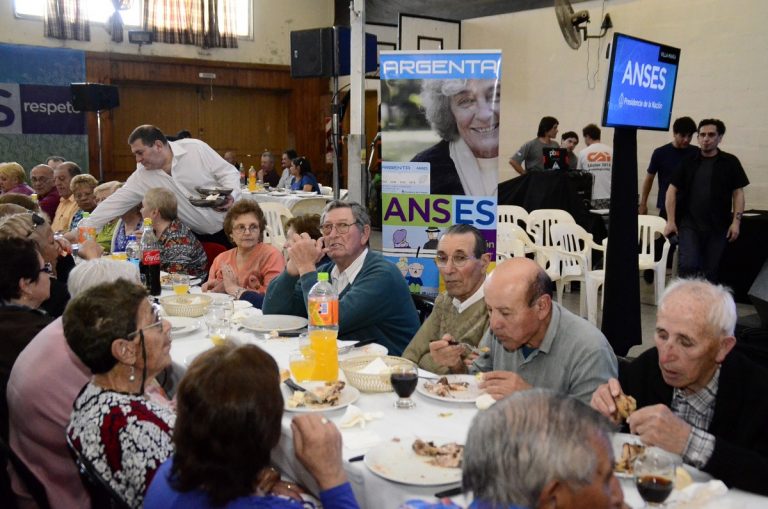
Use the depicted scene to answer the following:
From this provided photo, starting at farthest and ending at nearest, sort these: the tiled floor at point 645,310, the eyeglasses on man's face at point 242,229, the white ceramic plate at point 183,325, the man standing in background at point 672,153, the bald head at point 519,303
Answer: the man standing in background at point 672,153, the tiled floor at point 645,310, the eyeglasses on man's face at point 242,229, the white ceramic plate at point 183,325, the bald head at point 519,303

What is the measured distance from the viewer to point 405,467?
171 cm

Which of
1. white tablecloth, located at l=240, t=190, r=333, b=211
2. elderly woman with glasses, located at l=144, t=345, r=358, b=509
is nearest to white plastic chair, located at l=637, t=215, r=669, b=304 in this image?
white tablecloth, located at l=240, t=190, r=333, b=211

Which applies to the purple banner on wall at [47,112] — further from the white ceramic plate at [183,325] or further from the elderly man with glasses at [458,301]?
the elderly man with glasses at [458,301]

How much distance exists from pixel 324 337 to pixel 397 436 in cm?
54

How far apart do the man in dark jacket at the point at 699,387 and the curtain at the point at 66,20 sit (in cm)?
1307

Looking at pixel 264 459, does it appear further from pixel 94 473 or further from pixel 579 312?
pixel 579 312

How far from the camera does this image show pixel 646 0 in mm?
9109

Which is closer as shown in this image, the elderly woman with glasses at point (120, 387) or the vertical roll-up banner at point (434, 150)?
the elderly woman with glasses at point (120, 387)

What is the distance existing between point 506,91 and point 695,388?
9.65 metres

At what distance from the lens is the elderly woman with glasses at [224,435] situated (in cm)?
138

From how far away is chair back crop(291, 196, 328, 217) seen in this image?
9352mm

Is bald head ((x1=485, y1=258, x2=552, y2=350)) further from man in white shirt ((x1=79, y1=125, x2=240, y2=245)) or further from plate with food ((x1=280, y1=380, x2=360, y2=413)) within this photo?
man in white shirt ((x1=79, y1=125, x2=240, y2=245))

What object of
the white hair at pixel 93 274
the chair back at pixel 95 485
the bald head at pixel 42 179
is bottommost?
the chair back at pixel 95 485

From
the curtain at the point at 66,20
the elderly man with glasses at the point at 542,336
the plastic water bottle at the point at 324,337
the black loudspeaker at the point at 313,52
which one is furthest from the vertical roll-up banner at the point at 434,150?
the curtain at the point at 66,20
